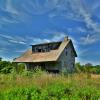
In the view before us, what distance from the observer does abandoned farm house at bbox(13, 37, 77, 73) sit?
128 ft

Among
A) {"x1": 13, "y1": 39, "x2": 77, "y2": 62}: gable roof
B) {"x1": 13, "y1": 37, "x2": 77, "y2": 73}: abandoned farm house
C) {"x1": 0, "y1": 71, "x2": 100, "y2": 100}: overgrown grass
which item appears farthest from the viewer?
{"x1": 13, "y1": 37, "x2": 77, "y2": 73}: abandoned farm house

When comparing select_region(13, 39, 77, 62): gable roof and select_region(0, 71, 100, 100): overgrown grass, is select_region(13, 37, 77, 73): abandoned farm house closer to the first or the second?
select_region(13, 39, 77, 62): gable roof

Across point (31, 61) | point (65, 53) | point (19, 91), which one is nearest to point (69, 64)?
point (65, 53)

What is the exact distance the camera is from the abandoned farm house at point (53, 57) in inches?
1542

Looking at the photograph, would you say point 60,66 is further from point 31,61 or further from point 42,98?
point 42,98

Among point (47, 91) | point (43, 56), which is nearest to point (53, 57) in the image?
point (43, 56)

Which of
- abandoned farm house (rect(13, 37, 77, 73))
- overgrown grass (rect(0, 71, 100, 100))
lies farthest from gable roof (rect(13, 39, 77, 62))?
overgrown grass (rect(0, 71, 100, 100))

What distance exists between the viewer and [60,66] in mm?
39688

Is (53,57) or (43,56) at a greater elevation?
(43,56)

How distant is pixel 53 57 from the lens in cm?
3831

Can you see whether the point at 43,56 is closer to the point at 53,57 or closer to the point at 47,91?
the point at 53,57

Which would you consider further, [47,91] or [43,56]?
[43,56]

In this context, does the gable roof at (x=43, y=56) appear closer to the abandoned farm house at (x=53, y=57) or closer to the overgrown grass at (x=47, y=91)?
the abandoned farm house at (x=53, y=57)

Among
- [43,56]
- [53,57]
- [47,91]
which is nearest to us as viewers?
[47,91]
